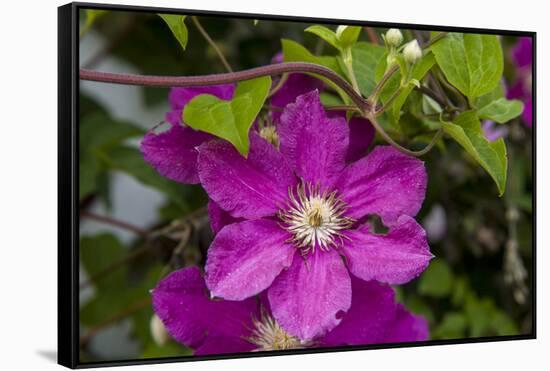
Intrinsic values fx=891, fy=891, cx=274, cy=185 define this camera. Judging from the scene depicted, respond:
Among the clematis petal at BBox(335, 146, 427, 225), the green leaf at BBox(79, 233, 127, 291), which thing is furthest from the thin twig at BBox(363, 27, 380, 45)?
the green leaf at BBox(79, 233, 127, 291)

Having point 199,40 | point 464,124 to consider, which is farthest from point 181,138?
point 199,40

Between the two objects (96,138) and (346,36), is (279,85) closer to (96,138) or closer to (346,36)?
(346,36)

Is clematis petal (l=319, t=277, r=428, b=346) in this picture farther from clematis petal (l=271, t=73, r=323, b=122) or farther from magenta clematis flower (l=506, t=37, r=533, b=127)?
magenta clematis flower (l=506, t=37, r=533, b=127)

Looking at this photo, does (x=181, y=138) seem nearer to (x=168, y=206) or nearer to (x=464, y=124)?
(x=464, y=124)

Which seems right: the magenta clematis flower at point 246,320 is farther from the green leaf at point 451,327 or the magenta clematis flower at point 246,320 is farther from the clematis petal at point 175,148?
the green leaf at point 451,327

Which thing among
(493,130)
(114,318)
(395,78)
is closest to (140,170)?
(114,318)
